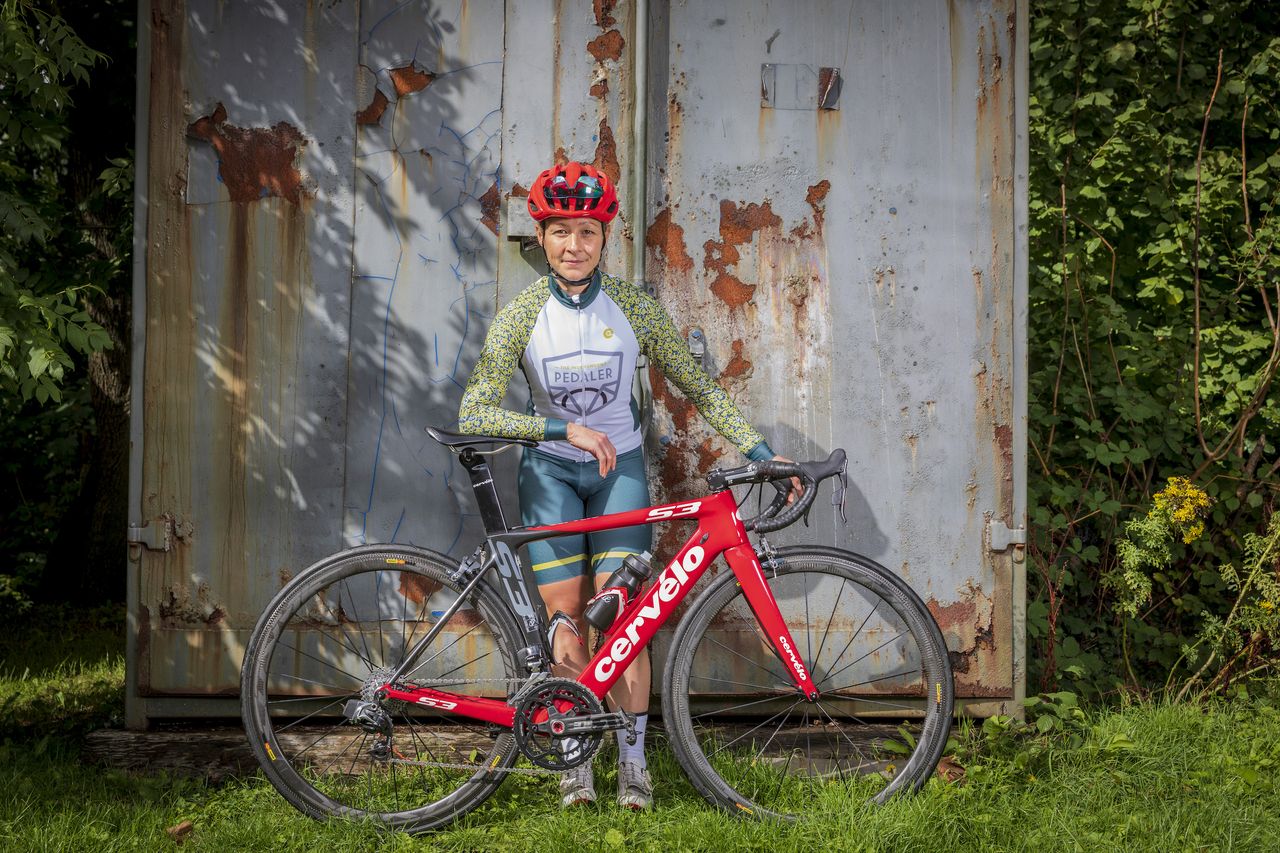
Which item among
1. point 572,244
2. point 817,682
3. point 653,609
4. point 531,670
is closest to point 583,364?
point 572,244

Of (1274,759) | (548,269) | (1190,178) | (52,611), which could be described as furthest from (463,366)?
(1190,178)

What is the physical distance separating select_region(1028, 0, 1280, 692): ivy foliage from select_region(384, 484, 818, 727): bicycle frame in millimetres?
1687

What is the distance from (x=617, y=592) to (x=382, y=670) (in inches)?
29.7

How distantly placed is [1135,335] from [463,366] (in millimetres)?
3446

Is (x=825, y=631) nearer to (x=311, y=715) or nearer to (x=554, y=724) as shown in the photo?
(x=554, y=724)

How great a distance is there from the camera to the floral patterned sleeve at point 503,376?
3.16 meters

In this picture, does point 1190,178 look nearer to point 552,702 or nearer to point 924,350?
point 924,350

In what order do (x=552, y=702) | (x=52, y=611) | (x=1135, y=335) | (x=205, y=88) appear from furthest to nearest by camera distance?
(x=52, y=611), (x=1135, y=335), (x=205, y=88), (x=552, y=702)

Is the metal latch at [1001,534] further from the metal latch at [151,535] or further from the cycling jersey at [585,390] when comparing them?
the metal latch at [151,535]

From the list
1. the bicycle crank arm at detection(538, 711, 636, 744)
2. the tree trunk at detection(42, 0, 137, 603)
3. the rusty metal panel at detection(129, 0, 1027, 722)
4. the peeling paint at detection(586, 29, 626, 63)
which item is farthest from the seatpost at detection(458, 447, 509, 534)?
the tree trunk at detection(42, 0, 137, 603)

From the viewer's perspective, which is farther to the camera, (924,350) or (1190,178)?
(1190,178)

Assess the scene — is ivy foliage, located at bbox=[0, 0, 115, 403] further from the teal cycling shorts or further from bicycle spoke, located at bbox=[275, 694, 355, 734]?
the teal cycling shorts

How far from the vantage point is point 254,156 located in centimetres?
361

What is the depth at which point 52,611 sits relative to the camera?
6062 millimetres
